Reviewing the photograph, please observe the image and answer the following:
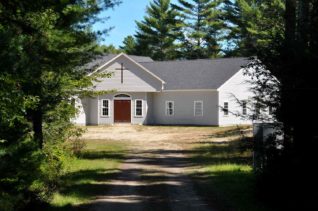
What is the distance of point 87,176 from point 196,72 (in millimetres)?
31281

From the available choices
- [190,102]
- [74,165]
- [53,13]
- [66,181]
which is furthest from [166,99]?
[53,13]

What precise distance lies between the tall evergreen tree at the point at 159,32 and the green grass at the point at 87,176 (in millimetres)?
49480

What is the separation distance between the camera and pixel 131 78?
43781 mm

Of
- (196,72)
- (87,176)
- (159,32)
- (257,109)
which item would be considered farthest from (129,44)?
(257,109)

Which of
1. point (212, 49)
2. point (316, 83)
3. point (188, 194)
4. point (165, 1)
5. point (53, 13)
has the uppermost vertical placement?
point (165, 1)

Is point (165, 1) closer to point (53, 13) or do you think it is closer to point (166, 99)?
point (166, 99)

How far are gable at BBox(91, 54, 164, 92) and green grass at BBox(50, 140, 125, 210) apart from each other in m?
19.7

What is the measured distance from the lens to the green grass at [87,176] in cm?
1130

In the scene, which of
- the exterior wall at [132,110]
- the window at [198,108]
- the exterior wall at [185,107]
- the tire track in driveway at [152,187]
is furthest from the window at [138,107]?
the tire track in driveway at [152,187]

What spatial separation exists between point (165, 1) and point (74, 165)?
5936 centimetres

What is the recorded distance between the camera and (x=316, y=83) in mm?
8852

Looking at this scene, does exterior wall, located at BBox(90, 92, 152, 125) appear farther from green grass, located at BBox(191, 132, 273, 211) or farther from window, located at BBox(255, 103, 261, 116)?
window, located at BBox(255, 103, 261, 116)

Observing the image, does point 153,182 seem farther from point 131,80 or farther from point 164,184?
point 131,80

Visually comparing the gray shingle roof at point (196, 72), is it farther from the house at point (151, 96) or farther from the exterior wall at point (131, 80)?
the exterior wall at point (131, 80)
